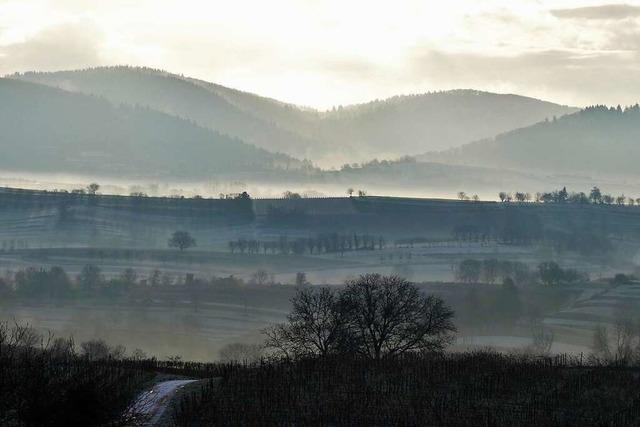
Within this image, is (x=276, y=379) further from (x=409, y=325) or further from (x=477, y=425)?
(x=409, y=325)

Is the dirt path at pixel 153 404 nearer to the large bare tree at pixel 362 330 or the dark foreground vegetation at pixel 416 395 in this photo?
the dark foreground vegetation at pixel 416 395

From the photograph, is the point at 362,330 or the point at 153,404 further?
the point at 362,330

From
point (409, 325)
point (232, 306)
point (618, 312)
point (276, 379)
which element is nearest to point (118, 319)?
point (232, 306)

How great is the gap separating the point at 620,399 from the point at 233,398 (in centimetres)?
1653

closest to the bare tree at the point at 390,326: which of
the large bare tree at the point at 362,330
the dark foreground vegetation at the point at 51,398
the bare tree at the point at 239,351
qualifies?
the large bare tree at the point at 362,330

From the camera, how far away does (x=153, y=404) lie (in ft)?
170

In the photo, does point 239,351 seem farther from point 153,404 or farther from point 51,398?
point 51,398

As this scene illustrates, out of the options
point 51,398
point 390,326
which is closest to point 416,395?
point 51,398

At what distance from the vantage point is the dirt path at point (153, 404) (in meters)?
48.3

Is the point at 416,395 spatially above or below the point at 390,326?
below

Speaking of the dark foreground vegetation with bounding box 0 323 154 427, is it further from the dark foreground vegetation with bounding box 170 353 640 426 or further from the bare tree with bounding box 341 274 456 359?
the bare tree with bounding box 341 274 456 359

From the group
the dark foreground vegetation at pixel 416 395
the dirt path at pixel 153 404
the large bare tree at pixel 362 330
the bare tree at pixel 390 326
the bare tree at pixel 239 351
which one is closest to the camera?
the dirt path at pixel 153 404

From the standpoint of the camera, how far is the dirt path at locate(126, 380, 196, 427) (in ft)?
159

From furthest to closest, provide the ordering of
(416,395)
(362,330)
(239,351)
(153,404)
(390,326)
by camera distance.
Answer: (239,351) → (390,326) → (362,330) → (416,395) → (153,404)
